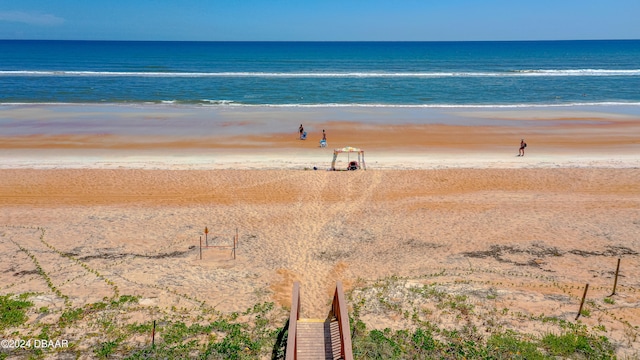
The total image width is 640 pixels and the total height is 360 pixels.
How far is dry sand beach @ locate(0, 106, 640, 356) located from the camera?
528 inches

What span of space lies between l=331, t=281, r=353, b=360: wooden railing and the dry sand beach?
1.24m

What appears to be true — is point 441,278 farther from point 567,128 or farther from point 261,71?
point 261,71

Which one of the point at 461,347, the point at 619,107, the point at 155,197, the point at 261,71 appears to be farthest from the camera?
the point at 261,71

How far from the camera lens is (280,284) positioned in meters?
13.8

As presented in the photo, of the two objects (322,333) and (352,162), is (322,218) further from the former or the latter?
(322,333)

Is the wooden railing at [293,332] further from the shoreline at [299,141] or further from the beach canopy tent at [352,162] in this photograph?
the shoreline at [299,141]

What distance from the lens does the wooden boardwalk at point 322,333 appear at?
980 cm

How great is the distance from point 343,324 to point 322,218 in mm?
8944

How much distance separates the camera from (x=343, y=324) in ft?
32.4

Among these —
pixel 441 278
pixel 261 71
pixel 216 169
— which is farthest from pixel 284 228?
pixel 261 71

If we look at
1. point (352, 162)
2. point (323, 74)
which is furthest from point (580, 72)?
point (352, 162)

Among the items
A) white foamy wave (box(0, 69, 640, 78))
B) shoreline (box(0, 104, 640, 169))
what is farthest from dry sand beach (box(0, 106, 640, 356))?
white foamy wave (box(0, 69, 640, 78))

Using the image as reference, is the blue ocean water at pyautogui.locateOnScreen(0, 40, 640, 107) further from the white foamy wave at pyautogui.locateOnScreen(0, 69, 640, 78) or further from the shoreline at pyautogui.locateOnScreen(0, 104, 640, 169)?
the shoreline at pyautogui.locateOnScreen(0, 104, 640, 169)

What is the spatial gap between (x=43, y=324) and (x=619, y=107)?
49370 millimetres
